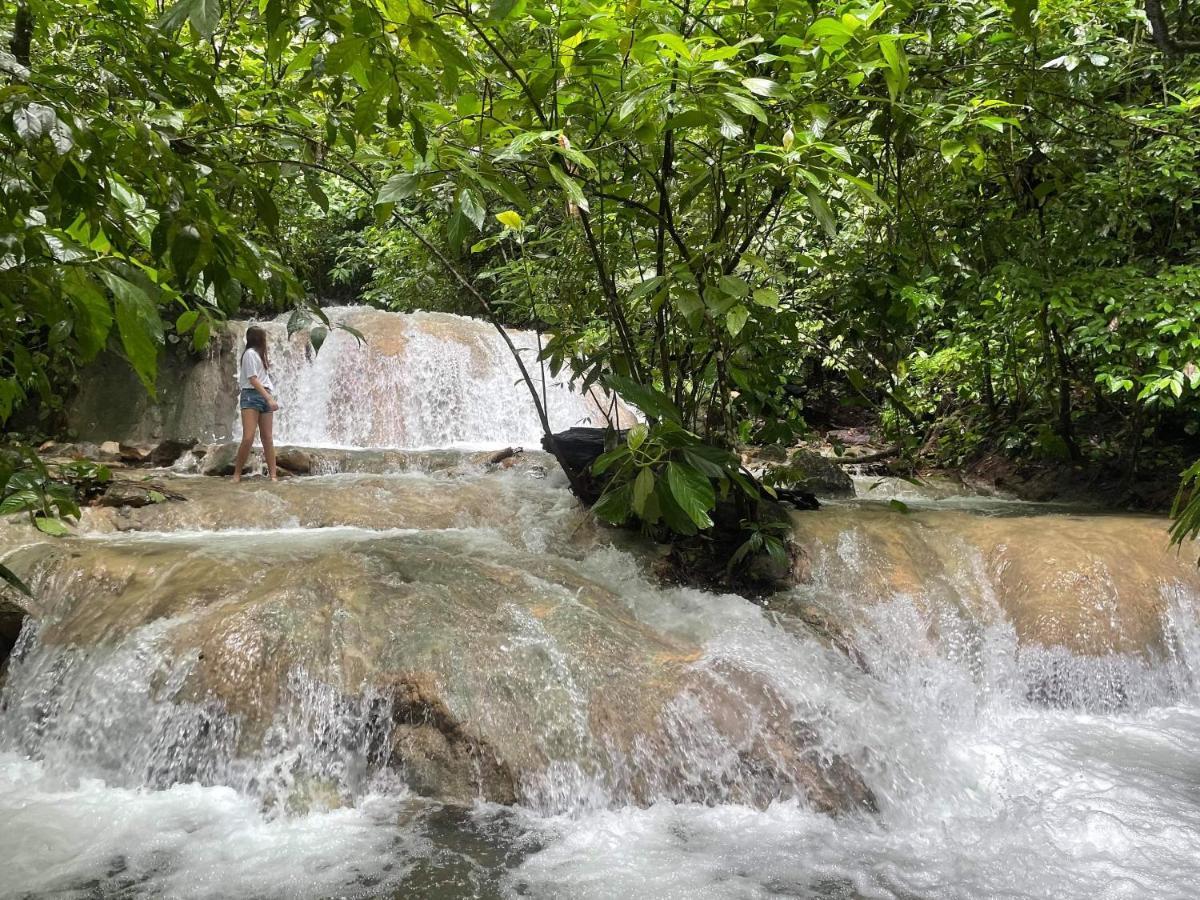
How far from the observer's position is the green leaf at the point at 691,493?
2.31 meters

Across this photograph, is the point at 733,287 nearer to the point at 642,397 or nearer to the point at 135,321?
the point at 642,397

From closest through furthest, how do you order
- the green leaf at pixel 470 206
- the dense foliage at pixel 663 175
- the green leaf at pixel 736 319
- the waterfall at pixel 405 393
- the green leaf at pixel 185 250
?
the green leaf at pixel 185 250, the dense foliage at pixel 663 175, the green leaf at pixel 470 206, the green leaf at pixel 736 319, the waterfall at pixel 405 393

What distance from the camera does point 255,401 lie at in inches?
267

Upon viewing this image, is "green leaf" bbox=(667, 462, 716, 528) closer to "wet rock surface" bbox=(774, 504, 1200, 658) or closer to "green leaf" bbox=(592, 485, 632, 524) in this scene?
"green leaf" bbox=(592, 485, 632, 524)

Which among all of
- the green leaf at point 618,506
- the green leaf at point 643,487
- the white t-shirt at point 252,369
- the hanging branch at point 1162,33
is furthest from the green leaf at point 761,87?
the white t-shirt at point 252,369

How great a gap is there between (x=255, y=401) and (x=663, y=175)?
4.74m

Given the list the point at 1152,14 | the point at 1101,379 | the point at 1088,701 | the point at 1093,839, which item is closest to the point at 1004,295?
the point at 1101,379

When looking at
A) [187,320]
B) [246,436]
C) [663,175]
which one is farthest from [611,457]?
[246,436]

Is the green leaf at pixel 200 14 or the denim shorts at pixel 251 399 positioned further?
the denim shorts at pixel 251 399

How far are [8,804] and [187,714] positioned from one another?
2.18 ft

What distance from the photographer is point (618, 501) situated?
3.07 metres

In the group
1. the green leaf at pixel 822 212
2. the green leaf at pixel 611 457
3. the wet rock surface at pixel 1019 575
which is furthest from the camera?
the wet rock surface at pixel 1019 575

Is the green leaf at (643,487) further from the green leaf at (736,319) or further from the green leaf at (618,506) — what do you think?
the green leaf at (736,319)

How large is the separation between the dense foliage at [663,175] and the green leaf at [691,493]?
0.01 metres
